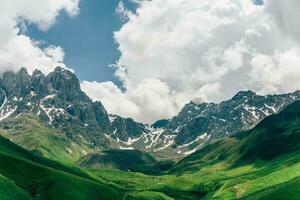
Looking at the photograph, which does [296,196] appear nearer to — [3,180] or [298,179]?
[298,179]

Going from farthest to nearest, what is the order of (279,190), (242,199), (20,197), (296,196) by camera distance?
(242,199)
(20,197)
(279,190)
(296,196)

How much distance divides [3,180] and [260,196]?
300 feet

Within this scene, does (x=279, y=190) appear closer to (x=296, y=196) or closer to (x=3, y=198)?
(x=296, y=196)

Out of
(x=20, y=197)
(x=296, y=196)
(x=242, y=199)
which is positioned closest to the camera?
(x=296, y=196)

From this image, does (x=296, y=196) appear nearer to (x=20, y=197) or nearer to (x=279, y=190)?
(x=279, y=190)

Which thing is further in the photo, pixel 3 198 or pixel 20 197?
pixel 20 197

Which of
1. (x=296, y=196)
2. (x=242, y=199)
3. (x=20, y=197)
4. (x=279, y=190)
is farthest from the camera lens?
(x=242, y=199)

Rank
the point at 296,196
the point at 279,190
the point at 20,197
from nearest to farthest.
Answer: the point at 296,196
the point at 279,190
the point at 20,197

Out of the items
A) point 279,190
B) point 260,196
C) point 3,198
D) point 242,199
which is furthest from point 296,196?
point 3,198

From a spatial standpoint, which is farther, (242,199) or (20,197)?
(242,199)

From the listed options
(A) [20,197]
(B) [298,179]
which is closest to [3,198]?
(A) [20,197]

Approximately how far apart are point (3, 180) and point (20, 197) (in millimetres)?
8731

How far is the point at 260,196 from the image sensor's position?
563ft

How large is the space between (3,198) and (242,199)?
9431 cm
